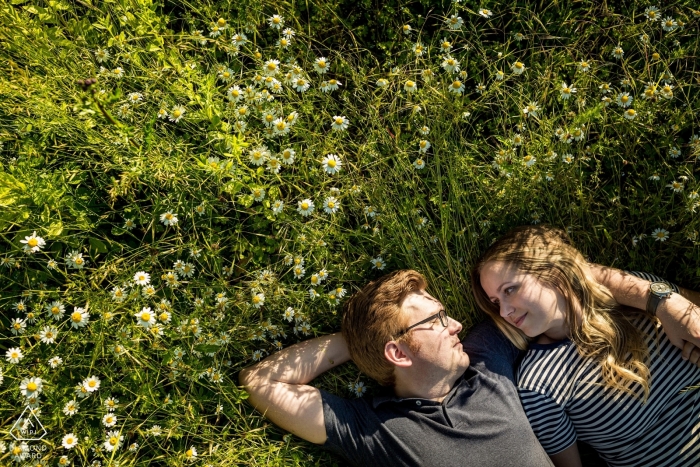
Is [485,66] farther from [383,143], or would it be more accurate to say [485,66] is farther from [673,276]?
[673,276]

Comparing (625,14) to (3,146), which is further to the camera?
(625,14)

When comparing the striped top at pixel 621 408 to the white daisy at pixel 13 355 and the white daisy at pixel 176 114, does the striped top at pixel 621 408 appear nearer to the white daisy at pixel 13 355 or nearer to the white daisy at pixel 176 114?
the white daisy at pixel 176 114

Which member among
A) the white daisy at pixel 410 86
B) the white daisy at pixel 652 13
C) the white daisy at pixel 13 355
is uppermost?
the white daisy at pixel 652 13

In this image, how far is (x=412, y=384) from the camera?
3133 mm

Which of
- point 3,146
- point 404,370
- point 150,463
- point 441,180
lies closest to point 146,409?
point 150,463

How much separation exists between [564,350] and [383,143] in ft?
5.15

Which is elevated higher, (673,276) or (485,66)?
(485,66)

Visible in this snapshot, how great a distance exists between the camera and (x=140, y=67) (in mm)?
3178

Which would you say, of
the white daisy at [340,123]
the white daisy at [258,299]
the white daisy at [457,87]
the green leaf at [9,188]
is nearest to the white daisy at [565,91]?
the white daisy at [457,87]

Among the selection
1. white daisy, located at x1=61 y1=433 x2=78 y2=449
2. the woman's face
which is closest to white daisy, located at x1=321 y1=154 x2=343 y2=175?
the woman's face

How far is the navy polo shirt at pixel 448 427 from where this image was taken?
9.61ft

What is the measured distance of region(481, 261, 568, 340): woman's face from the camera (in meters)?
3.06

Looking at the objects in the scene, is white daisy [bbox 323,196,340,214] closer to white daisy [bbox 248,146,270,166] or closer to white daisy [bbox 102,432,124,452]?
white daisy [bbox 248,146,270,166]

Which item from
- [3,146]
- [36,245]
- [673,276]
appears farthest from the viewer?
[673,276]
